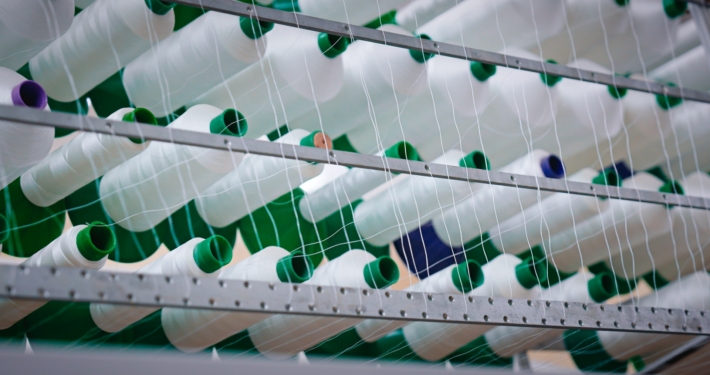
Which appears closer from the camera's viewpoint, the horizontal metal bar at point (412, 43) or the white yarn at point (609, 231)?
the horizontal metal bar at point (412, 43)

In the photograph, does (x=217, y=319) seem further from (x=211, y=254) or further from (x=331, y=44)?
(x=331, y=44)

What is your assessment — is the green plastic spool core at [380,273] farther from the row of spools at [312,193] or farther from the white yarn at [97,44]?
the white yarn at [97,44]

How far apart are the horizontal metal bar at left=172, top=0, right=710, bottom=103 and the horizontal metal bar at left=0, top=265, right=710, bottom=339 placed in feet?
1.71

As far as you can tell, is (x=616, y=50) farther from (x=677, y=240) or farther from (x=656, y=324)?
(x=656, y=324)

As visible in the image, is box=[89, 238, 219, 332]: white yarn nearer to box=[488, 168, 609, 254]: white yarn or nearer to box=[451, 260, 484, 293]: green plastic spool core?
box=[451, 260, 484, 293]: green plastic spool core

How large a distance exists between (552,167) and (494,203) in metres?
0.16

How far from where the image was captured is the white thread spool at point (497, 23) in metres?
1.89

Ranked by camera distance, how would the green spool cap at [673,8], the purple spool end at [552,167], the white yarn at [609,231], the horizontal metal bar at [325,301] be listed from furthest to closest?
the green spool cap at [673,8] < the white yarn at [609,231] < the purple spool end at [552,167] < the horizontal metal bar at [325,301]

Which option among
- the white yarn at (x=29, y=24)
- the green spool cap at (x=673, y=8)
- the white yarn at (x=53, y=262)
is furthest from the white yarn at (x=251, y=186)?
the green spool cap at (x=673, y=8)

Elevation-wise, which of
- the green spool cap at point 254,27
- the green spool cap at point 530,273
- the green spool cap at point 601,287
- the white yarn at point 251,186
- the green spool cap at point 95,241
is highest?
the green spool cap at point 254,27

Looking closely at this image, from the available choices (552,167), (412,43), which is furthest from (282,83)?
(552,167)

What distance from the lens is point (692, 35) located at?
2422 mm

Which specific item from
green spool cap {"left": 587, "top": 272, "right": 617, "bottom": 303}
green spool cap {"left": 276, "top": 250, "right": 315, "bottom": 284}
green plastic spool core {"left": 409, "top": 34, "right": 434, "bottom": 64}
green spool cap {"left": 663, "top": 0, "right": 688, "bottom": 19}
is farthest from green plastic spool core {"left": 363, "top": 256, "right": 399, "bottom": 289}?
green spool cap {"left": 663, "top": 0, "right": 688, "bottom": 19}

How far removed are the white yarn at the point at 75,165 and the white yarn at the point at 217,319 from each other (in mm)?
294
